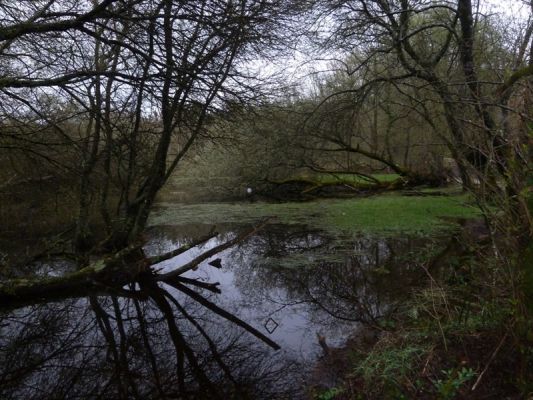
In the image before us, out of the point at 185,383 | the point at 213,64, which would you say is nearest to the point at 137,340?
the point at 185,383

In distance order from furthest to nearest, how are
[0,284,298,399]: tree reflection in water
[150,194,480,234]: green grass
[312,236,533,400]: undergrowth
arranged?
1. [150,194,480,234]: green grass
2. [0,284,298,399]: tree reflection in water
3. [312,236,533,400]: undergrowth

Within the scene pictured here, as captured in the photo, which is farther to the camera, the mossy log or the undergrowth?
the mossy log

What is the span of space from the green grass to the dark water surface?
2.52 metres

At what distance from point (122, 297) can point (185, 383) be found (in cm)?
323

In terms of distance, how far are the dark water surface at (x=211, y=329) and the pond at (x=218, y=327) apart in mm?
15

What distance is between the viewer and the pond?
4.55 meters

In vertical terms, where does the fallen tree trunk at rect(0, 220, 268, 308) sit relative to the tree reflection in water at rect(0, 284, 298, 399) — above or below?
above

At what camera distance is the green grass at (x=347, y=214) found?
11625 millimetres

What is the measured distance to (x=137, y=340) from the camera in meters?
5.73

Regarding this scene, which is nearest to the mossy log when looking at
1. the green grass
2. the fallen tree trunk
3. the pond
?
the fallen tree trunk

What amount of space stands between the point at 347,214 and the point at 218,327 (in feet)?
29.2

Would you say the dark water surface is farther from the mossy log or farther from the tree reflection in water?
the mossy log

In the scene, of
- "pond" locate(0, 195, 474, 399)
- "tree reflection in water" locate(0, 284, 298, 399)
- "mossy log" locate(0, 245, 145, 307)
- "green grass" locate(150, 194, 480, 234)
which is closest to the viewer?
"tree reflection in water" locate(0, 284, 298, 399)

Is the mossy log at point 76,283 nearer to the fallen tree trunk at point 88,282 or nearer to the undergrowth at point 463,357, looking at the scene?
the fallen tree trunk at point 88,282
